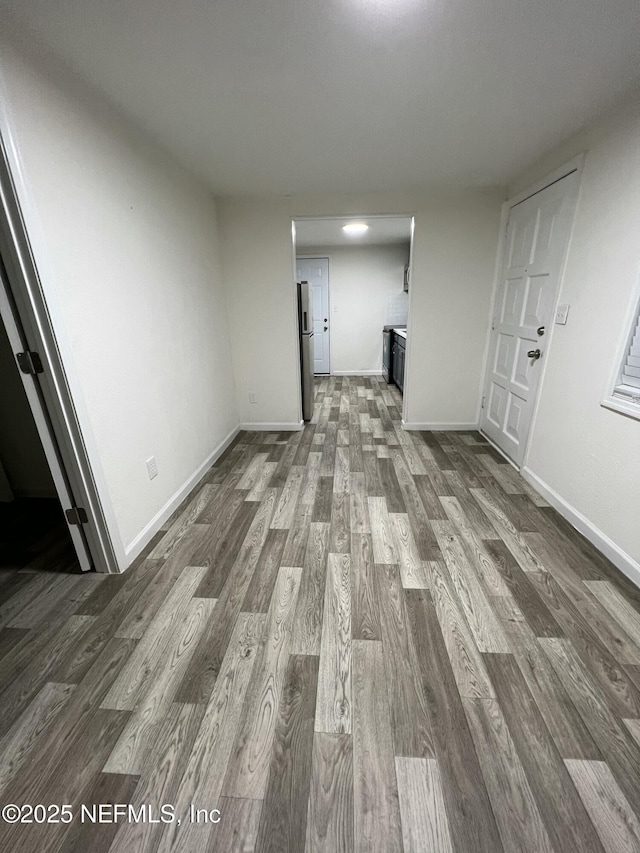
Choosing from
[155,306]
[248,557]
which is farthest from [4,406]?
[248,557]

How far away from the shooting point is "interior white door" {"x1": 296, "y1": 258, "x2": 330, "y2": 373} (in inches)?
235

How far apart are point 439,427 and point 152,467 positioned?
291 cm

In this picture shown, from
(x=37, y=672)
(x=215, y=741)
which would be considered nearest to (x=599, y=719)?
(x=215, y=741)

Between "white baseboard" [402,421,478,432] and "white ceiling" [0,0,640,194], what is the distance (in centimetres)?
234

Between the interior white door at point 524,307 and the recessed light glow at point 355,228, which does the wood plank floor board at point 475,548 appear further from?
the recessed light glow at point 355,228

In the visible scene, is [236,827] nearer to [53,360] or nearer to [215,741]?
[215,741]

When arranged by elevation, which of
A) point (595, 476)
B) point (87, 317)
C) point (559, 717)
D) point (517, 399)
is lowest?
point (559, 717)

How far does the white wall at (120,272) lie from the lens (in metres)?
1.31

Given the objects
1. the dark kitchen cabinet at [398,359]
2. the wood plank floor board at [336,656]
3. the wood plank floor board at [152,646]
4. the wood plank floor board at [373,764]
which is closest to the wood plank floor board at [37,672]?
the wood plank floor board at [152,646]

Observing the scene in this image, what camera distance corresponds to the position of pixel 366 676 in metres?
1.22

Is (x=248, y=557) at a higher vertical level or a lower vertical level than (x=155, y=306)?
lower

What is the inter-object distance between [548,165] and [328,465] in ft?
9.03

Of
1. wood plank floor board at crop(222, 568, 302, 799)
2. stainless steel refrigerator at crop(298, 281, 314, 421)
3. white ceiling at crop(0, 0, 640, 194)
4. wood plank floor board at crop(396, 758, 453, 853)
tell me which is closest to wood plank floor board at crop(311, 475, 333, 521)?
wood plank floor board at crop(222, 568, 302, 799)

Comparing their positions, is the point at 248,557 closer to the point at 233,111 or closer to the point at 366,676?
the point at 366,676
